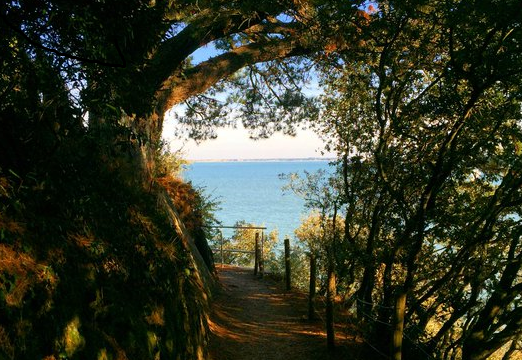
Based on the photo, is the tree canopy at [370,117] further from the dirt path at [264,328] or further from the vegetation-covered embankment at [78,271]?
the dirt path at [264,328]

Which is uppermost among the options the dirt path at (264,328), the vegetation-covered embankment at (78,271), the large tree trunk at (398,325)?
the vegetation-covered embankment at (78,271)

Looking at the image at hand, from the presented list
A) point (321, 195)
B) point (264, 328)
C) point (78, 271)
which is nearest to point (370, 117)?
point (321, 195)

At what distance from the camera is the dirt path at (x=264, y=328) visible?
782 centimetres

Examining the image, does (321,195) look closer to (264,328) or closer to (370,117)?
(370,117)

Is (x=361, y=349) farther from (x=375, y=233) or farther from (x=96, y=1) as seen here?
(x=96, y=1)

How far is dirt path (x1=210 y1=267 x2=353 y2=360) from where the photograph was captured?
25.6 ft

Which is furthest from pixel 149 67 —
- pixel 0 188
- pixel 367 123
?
pixel 367 123

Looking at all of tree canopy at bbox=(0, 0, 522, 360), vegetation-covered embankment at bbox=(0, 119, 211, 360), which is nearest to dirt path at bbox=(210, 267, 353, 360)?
tree canopy at bbox=(0, 0, 522, 360)

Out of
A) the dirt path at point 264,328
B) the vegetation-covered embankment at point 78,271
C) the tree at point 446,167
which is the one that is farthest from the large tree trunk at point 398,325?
the vegetation-covered embankment at point 78,271

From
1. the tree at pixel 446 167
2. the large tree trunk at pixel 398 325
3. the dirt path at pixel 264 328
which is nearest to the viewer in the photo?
the tree at pixel 446 167

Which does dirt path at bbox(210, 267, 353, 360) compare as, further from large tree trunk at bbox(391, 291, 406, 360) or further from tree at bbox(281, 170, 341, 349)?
tree at bbox(281, 170, 341, 349)

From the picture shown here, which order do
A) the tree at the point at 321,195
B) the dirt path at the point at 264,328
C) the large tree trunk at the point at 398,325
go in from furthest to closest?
the tree at the point at 321,195 < the dirt path at the point at 264,328 < the large tree trunk at the point at 398,325

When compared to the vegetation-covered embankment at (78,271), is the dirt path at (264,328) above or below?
below

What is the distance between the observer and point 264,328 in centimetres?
944
